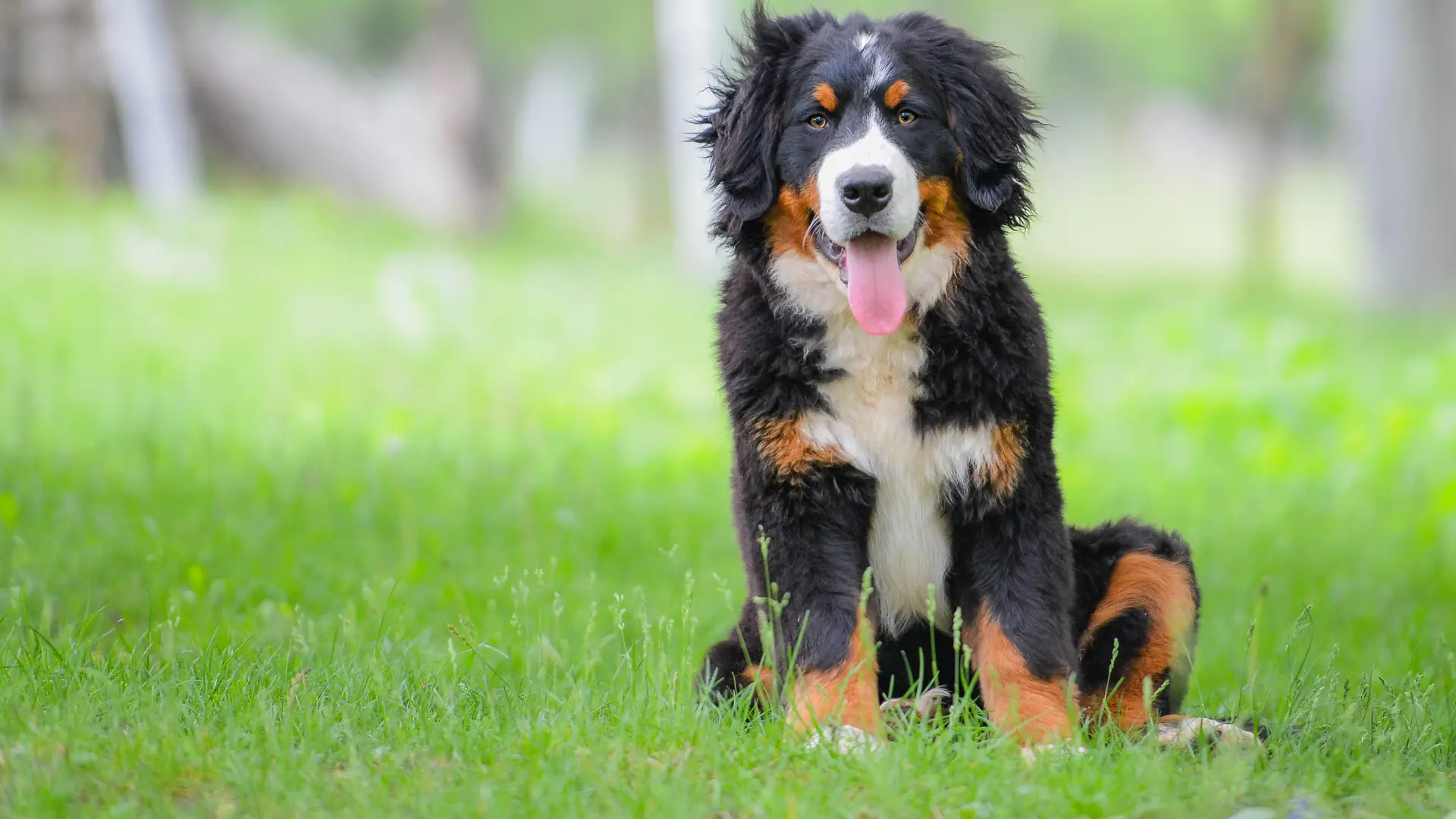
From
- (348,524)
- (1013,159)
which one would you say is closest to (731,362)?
(1013,159)

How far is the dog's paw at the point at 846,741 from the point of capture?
331cm

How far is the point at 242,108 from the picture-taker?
19.2m

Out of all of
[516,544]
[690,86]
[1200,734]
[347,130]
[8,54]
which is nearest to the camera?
[1200,734]

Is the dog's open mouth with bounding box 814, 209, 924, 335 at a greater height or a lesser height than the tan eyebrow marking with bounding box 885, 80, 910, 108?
lesser

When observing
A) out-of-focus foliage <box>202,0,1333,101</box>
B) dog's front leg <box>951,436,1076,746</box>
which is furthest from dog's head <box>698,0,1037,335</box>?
out-of-focus foliage <box>202,0,1333,101</box>

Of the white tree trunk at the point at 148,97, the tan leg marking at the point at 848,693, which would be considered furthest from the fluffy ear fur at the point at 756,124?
the white tree trunk at the point at 148,97

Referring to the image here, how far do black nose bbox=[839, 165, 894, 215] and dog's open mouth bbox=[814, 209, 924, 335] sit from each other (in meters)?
0.11

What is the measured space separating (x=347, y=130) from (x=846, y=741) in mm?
17494

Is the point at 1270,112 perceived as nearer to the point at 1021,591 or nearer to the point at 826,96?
the point at 826,96

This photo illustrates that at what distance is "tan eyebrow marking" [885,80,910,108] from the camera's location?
3936mm

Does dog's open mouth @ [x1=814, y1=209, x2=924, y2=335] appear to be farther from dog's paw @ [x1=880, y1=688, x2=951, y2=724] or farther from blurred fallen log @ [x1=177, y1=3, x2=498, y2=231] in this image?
blurred fallen log @ [x1=177, y1=3, x2=498, y2=231]

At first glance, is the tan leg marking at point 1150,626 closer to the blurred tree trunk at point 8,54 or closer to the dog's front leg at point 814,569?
the dog's front leg at point 814,569

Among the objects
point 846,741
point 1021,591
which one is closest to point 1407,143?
point 1021,591

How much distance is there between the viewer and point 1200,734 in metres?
3.47
